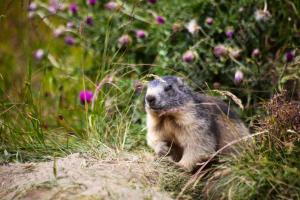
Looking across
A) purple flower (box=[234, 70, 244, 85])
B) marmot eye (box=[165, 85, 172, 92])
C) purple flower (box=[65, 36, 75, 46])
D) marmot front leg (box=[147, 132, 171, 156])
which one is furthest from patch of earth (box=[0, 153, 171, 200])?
purple flower (box=[65, 36, 75, 46])

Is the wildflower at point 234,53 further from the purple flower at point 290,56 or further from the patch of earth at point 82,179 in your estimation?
the patch of earth at point 82,179

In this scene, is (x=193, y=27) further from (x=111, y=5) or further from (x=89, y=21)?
(x=89, y=21)

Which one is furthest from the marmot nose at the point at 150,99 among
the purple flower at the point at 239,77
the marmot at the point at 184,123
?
the purple flower at the point at 239,77

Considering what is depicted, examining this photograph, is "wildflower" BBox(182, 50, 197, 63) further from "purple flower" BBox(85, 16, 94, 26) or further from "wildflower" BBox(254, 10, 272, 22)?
"purple flower" BBox(85, 16, 94, 26)

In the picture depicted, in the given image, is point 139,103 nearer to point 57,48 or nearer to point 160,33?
point 160,33

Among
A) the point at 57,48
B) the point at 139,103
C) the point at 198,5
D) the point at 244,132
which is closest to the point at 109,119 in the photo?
the point at 139,103

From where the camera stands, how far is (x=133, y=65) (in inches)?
202

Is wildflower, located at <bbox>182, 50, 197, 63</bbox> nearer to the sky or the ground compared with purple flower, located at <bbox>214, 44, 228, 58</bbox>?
nearer to the ground

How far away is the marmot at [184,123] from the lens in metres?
4.96

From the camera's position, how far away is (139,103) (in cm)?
617

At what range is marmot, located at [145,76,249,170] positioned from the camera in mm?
4965

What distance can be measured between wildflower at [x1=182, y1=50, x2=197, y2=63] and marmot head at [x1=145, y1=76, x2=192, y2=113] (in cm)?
88

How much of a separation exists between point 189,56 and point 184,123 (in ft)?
3.80

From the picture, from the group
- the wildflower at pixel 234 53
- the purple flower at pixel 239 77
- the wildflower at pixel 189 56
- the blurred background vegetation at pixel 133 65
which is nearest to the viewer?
the blurred background vegetation at pixel 133 65
